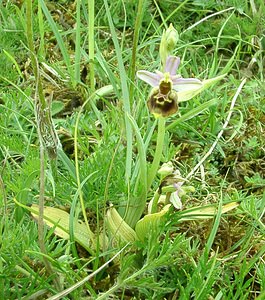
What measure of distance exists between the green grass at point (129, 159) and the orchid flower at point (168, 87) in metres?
0.08

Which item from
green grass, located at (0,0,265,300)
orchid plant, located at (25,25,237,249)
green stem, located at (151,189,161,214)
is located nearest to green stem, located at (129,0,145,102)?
green grass, located at (0,0,265,300)

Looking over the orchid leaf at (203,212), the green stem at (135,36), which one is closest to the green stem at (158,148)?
the orchid leaf at (203,212)

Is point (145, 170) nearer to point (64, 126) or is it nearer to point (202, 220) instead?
point (202, 220)

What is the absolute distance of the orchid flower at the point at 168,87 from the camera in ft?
4.37

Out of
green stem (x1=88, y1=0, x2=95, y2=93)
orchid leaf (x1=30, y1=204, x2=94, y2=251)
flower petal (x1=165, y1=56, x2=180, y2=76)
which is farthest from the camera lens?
green stem (x1=88, y1=0, x2=95, y2=93)

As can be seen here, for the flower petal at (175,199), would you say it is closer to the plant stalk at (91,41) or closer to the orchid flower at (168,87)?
the orchid flower at (168,87)

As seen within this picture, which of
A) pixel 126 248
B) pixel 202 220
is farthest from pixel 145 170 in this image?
pixel 202 220

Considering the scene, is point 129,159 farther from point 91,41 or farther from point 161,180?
point 91,41

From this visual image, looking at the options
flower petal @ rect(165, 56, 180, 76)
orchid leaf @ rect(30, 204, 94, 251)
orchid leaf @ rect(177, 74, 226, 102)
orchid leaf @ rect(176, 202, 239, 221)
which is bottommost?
orchid leaf @ rect(176, 202, 239, 221)

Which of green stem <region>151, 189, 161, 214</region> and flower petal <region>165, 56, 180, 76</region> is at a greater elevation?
flower petal <region>165, 56, 180, 76</region>

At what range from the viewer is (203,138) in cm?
183

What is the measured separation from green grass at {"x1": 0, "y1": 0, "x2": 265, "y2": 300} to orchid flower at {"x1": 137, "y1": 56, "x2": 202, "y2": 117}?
8 centimetres

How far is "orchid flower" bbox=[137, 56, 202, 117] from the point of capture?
4.37ft

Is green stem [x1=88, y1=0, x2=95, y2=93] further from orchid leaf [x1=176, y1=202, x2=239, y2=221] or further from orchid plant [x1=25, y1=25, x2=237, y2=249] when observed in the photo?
orchid leaf [x1=176, y1=202, x2=239, y2=221]
